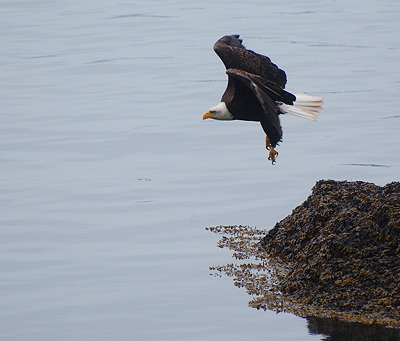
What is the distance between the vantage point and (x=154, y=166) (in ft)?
37.5

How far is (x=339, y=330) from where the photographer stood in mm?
6555

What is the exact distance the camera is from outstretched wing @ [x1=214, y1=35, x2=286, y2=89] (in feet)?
28.9

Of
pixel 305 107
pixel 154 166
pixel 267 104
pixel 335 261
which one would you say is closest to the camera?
pixel 335 261

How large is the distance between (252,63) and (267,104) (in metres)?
1.05

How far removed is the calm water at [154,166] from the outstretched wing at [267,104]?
1068mm

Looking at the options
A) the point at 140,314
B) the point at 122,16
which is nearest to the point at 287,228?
the point at 140,314

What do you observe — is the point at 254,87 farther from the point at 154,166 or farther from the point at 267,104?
the point at 154,166

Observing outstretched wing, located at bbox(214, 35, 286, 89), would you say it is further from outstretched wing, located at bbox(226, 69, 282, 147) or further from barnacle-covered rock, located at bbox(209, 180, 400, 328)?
barnacle-covered rock, located at bbox(209, 180, 400, 328)

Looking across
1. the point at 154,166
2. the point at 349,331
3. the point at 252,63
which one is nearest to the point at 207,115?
the point at 252,63

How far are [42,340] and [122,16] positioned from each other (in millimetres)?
20861

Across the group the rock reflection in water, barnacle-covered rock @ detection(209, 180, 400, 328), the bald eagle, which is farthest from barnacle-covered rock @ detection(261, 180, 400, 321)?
the bald eagle

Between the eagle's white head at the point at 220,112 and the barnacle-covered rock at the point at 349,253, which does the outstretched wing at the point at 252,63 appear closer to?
the eagle's white head at the point at 220,112

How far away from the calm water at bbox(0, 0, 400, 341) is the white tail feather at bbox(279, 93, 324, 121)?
930 mm

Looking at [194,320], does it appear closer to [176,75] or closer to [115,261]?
[115,261]
